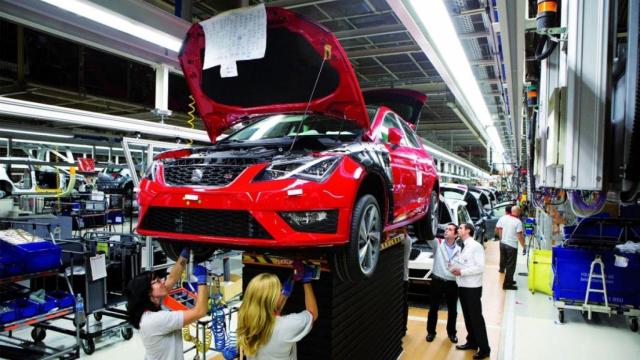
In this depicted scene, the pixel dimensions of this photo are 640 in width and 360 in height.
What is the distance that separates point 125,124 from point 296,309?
9.94ft

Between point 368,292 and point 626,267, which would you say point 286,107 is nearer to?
point 368,292

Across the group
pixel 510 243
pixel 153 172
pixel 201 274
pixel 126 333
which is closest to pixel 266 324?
pixel 201 274

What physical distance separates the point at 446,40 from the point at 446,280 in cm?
284

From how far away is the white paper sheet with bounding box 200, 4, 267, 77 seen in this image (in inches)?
98.7

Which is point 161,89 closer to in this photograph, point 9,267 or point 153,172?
point 9,267

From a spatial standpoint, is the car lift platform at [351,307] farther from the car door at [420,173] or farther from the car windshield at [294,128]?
the car windshield at [294,128]

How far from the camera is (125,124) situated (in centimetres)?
498

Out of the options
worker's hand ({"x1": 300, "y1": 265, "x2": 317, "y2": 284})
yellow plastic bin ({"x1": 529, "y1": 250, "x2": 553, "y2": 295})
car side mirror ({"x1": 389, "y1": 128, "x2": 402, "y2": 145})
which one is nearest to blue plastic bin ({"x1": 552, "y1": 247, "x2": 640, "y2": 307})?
yellow plastic bin ({"x1": 529, "y1": 250, "x2": 553, "y2": 295})

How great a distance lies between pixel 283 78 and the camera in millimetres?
2777

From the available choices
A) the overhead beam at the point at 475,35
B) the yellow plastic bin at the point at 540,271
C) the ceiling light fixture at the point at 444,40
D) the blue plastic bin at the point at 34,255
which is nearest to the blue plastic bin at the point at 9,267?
the blue plastic bin at the point at 34,255

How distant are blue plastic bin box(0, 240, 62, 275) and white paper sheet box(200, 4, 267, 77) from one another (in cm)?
297

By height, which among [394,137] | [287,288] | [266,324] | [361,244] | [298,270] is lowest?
[266,324]

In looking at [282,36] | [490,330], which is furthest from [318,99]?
[490,330]

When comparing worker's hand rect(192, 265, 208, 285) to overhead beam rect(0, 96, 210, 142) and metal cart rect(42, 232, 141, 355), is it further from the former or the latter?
overhead beam rect(0, 96, 210, 142)
